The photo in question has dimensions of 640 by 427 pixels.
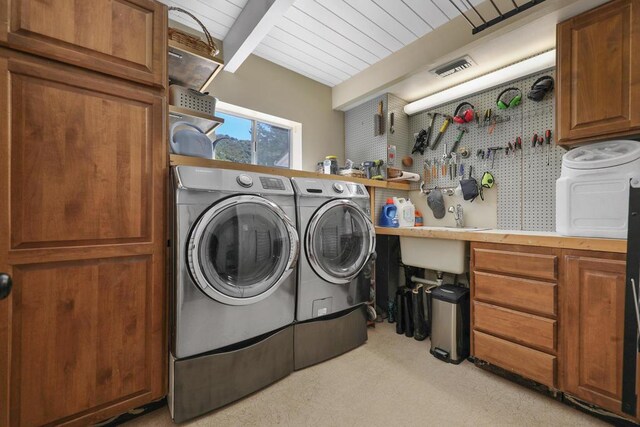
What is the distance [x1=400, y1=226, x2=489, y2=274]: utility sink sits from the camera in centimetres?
205

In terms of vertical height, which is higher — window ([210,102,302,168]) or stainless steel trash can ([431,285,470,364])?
window ([210,102,302,168])

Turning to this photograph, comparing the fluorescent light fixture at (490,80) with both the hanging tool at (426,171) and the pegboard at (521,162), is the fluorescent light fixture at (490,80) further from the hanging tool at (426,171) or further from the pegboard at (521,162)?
the hanging tool at (426,171)

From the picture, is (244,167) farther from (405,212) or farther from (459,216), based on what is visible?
(459,216)

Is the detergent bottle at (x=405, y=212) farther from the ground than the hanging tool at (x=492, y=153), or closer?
closer

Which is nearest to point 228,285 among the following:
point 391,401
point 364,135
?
point 391,401

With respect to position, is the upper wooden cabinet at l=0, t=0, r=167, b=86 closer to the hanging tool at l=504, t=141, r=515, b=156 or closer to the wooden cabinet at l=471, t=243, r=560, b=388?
the wooden cabinet at l=471, t=243, r=560, b=388

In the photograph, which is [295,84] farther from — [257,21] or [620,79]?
[620,79]

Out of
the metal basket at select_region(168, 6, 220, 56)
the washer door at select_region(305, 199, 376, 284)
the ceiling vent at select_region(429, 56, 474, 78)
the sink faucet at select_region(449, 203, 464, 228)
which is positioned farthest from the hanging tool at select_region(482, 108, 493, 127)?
the metal basket at select_region(168, 6, 220, 56)

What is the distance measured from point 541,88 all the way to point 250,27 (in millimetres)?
2293

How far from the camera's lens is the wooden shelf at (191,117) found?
1.73m

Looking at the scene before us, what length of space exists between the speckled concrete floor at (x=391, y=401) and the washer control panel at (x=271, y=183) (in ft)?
4.07

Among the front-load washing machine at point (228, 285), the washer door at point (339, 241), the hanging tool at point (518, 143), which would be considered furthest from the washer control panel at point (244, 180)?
the hanging tool at point (518, 143)

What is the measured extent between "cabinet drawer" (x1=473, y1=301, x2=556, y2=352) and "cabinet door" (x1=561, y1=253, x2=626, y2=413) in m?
0.07

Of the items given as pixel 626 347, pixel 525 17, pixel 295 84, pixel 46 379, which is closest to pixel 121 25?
pixel 46 379
